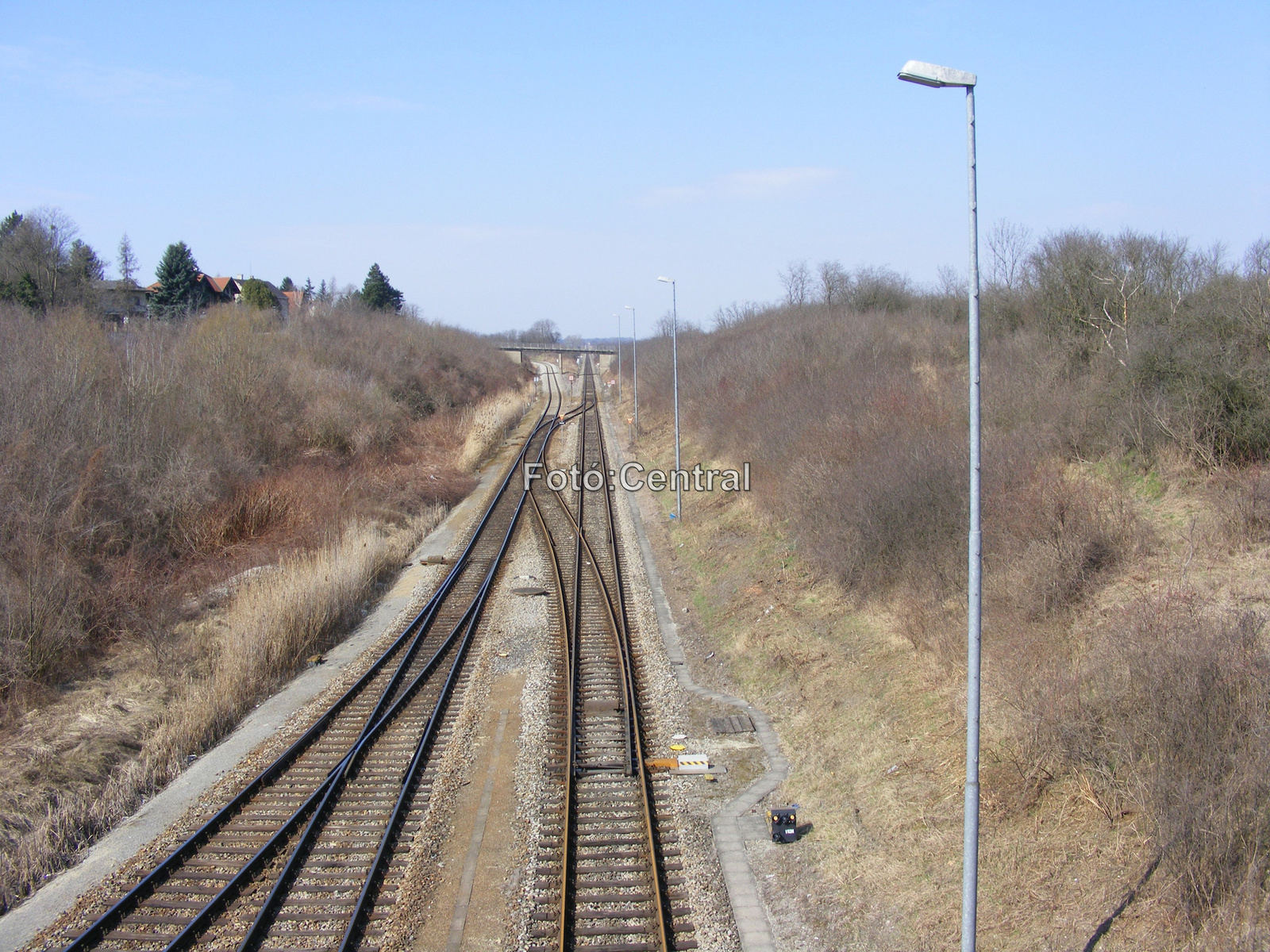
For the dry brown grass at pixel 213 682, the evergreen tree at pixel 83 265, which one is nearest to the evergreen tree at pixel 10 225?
the evergreen tree at pixel 83 265

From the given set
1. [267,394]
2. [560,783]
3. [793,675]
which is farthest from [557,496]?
[560,783]

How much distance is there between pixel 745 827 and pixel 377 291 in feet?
242

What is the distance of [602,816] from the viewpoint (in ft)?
30.2

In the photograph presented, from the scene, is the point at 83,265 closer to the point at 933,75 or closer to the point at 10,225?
the point at 10,225

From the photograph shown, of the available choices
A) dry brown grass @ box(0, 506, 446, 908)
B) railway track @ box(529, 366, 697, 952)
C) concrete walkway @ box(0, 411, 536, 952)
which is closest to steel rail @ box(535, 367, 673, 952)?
railway track @ box(529, 366, 697, 952)

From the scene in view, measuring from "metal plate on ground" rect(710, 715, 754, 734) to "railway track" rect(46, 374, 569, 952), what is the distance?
12.3 feet

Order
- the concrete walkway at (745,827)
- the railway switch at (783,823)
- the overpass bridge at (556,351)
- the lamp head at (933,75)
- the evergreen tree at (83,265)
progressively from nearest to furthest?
the lamp head at (933,75), the concrete walkway at (745,827), the railway switch at (783,823), the evergreen tree at (83,265), the overpass bridge at (556,351)

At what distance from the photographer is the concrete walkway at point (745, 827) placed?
743 centimetres

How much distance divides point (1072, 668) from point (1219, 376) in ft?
24.2

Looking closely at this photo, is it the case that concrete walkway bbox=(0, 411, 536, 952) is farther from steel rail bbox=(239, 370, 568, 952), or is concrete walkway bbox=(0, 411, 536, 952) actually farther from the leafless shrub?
the leafless shrub

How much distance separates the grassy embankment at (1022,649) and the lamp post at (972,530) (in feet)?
5.51

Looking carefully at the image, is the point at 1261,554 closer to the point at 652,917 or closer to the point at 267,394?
the point at 652,917

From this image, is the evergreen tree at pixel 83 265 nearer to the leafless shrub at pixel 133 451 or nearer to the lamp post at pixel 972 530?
the leafless shrub at pixel 133 451

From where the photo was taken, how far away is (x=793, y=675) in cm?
1284
